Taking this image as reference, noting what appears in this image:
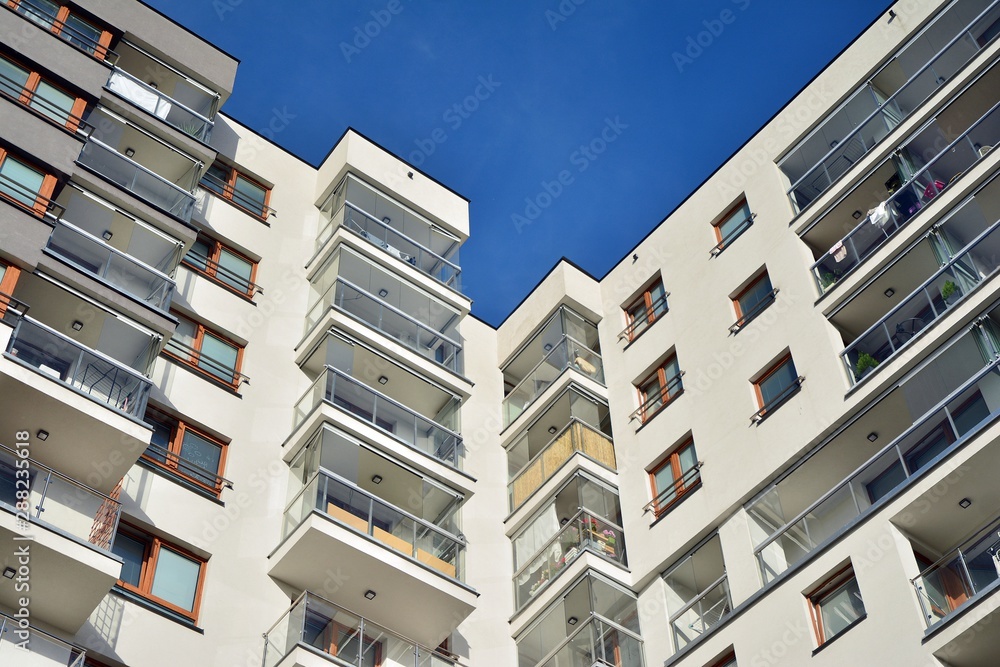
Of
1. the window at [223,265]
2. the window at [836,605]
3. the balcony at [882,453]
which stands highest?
the window at [223,265]

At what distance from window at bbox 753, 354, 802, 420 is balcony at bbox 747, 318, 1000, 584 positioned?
6.21 ft

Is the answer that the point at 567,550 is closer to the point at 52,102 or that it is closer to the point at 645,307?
the point at 645,307

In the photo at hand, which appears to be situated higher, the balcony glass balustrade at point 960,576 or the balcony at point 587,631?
the balcony at point 587,631

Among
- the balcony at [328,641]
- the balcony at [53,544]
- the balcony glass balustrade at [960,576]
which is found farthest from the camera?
the balcony at [328,641]

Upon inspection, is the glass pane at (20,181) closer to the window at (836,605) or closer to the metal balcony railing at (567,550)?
the metal balcony railing at (567,550)

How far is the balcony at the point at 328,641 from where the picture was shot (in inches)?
890

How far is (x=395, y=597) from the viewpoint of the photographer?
2555 centimetres

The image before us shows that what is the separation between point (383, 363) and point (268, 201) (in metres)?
6.50

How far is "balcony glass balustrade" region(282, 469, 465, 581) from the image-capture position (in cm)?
2528

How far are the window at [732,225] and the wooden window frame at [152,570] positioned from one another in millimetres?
15198

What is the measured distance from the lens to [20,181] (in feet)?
82.4

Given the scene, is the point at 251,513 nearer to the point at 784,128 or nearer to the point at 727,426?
the point at 727,426

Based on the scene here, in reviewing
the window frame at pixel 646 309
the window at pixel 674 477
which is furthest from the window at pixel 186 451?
the window frame at pixel 646 309

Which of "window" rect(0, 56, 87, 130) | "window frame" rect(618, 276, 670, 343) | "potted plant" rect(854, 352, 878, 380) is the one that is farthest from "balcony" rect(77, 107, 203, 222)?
"potted plant" rect(854, 352, 878, 380)
